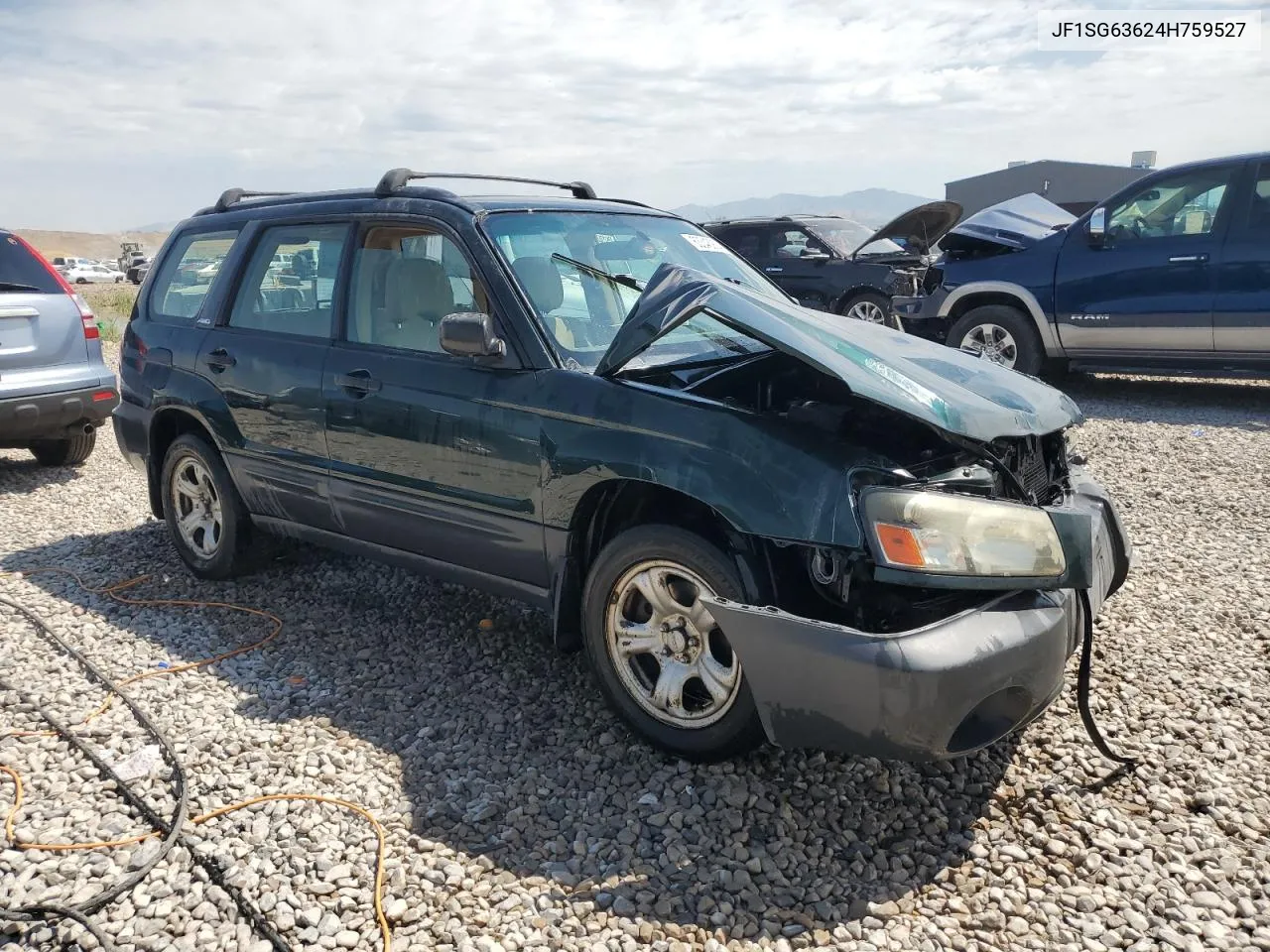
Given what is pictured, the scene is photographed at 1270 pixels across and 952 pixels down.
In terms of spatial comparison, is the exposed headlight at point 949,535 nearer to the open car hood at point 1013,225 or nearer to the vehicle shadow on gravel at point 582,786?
the vehicle shadow on gravel at point 582,786

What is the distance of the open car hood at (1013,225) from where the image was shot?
29.5 ft

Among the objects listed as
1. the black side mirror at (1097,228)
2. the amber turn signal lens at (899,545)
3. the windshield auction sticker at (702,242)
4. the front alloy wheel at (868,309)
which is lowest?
the amber turn signal lens at (899,545)

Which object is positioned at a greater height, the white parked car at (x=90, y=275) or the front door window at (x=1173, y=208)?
the white parked car at (x=90, y=275)

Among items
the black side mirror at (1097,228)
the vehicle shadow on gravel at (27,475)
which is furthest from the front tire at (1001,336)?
the vehicle shadow on gravel at (27,475)

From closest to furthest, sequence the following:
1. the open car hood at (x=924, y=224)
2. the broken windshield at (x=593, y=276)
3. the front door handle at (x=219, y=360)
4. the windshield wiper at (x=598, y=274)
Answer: the broken windshield at (x=593, y=276) < the windshield wiper at (x=598, y=274) < the front door handle at (x=219, y=360) < the open car hood at (x=924, y=224)

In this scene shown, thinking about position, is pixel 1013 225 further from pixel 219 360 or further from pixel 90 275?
pixel 90 275

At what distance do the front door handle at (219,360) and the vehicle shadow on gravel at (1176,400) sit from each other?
23.1ft

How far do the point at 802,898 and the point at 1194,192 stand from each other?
25.6 ft

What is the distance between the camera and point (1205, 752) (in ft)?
10.4

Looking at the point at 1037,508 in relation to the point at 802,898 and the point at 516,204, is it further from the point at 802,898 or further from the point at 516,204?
the point at 516,204

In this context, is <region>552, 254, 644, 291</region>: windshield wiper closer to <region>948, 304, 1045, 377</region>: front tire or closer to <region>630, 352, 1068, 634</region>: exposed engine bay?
<region>630, 352, 1068, 634</region>: exposed engine bay

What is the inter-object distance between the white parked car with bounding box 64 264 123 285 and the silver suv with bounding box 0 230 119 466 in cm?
4534

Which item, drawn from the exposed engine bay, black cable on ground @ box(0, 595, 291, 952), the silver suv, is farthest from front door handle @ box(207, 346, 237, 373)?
the silver suv

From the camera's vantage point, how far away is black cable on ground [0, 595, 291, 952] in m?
2.52
